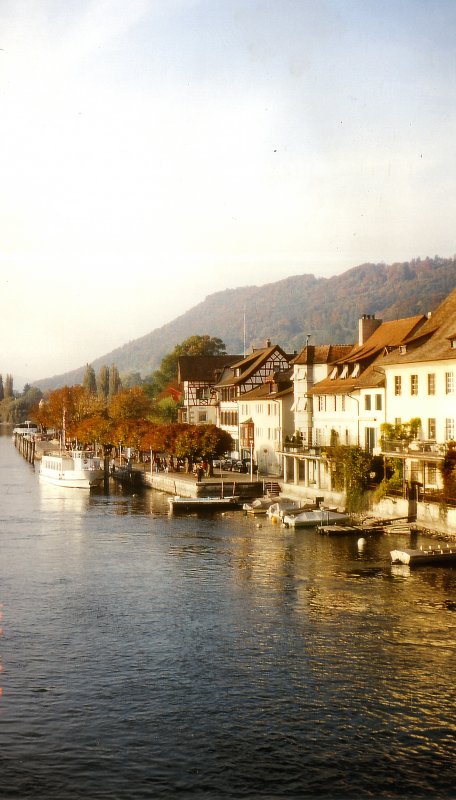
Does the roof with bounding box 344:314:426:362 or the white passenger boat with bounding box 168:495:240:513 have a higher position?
the roof with bounding box 344:314:426:362

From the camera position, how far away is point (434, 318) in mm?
80438

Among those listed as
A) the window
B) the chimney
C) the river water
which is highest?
the chimney

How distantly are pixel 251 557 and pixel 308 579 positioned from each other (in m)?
8.48

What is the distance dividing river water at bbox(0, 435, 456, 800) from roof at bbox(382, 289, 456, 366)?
16124mm

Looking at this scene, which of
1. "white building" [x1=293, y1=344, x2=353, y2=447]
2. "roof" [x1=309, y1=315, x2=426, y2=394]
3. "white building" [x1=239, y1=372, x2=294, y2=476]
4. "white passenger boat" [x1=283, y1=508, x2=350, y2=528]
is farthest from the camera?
"white building" [x1=239, y1=372, x2=294, y2=476]

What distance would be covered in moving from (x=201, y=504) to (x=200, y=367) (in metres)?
68.3

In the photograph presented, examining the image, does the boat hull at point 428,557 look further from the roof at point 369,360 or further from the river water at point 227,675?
Result: the roof at point 369,360

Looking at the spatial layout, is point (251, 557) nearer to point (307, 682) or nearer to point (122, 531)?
point (122, 531)

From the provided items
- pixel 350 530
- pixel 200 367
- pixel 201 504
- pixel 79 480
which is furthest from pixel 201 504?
pixel 200 367

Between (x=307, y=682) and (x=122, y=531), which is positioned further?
(x=122, y=531)

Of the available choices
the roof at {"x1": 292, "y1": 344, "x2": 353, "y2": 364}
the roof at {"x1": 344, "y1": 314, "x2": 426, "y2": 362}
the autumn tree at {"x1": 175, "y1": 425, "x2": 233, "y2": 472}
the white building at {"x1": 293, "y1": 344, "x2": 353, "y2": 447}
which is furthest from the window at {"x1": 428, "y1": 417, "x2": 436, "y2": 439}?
the autumn tree at {"x1": 175, "y1": 425, "x2": 233, "y2": 472}

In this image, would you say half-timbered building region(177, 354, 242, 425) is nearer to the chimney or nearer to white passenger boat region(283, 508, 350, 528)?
the chimney

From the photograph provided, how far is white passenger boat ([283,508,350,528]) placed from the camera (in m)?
74.4

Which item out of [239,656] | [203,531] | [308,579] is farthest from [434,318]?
[239,656]
